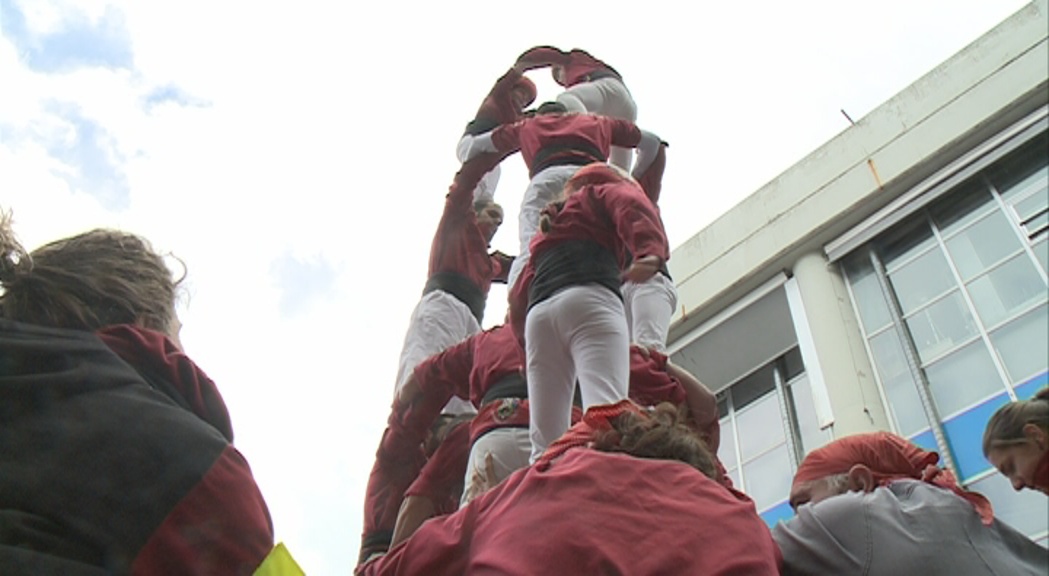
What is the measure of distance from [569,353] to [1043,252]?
6203 mm

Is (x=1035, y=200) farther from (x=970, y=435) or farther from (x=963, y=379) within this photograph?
(x=970, y=435)

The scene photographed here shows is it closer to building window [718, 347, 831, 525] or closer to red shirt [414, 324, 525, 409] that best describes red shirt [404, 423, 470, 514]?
red shirt [414, 324, 525, 409]

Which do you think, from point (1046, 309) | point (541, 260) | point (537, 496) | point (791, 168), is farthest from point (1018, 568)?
point (791, 168)

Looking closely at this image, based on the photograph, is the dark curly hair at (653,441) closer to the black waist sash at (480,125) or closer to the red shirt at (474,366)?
the red shirt at (474,366)

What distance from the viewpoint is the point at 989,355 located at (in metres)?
6.98

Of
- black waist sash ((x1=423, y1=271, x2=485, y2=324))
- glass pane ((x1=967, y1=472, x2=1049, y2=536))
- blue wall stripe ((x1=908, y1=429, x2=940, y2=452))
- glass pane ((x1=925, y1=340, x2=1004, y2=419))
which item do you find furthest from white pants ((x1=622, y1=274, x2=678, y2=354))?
glass pane ((x1=925, y1=340, x2=1004, y2=419))

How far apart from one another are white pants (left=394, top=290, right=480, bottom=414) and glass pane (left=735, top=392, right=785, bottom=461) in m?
5.84

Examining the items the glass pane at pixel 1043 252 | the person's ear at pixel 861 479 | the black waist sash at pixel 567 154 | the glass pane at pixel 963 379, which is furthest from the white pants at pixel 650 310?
the glass pane at pixel 1043 252

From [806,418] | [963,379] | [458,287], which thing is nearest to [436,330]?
[458,287]

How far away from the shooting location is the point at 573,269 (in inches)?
93.7

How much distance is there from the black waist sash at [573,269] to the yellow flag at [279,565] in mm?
1261

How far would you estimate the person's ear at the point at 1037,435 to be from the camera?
6.54 feet

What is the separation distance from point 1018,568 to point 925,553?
0.69 ft

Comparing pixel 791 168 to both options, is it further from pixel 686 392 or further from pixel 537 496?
pixel 537 496
